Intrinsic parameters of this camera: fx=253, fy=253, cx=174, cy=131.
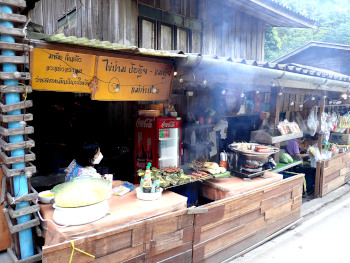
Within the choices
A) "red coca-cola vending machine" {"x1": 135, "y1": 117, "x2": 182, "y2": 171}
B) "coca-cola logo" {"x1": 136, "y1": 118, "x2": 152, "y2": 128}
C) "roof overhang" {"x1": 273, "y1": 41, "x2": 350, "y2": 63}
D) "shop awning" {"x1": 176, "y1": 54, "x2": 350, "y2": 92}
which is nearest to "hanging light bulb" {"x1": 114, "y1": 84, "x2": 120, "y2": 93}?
"shop awning" {"x1": 176, "y1": 54, "x2": 350, "y2": 92}

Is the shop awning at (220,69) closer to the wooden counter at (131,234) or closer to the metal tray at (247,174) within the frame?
the metal tray at (247,174)

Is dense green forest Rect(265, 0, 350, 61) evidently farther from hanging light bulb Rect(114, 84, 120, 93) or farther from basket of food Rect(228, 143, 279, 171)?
hanging light bulb Rect(114, 84, 120, 93)

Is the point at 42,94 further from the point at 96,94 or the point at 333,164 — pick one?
the point at 333,164

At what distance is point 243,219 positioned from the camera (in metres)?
4.89

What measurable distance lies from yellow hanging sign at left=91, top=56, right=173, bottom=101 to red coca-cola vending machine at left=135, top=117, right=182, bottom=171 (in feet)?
7.79

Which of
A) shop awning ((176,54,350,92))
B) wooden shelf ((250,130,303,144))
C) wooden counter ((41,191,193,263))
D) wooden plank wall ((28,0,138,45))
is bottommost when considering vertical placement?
wooden counter ((41,191,193,263))

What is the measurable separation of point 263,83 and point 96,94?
3952 mm

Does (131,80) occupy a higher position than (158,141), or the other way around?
(131,80)

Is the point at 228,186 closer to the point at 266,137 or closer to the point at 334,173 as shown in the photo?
the point at 266,137

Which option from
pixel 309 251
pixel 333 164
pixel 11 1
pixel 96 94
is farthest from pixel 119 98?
pixel 333 164

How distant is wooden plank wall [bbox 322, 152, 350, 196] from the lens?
8.58 meters

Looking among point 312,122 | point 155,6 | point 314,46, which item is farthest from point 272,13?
Answer: point 314,46

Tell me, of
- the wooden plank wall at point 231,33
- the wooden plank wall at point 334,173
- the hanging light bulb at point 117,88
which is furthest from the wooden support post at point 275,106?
the hanging light bulb at point 117,88

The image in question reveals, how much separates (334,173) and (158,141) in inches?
264
